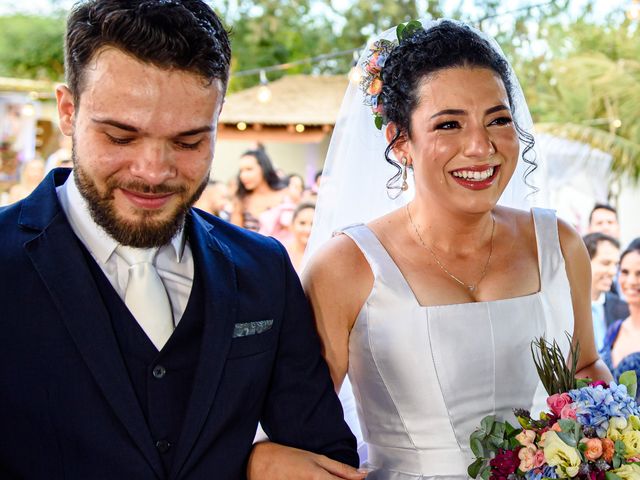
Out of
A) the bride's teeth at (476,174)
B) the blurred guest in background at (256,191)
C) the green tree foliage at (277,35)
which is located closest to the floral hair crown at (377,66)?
the bride's teeth at (476,174)

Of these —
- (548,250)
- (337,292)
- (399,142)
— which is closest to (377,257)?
(337,292)

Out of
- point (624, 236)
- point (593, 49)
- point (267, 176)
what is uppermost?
point (593, 49)

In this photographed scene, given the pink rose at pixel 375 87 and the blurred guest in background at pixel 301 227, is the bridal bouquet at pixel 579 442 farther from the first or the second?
the blurred guest in background at pixel 301 227

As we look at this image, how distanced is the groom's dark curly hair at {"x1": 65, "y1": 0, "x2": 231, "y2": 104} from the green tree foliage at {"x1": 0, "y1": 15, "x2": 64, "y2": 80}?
105ft

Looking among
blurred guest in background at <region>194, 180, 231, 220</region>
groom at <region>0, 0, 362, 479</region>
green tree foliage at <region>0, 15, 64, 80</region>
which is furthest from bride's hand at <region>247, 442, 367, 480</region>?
green tree foliage at <region>0, 15, 64, 80</region>

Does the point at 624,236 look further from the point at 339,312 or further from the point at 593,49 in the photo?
the point at 339,312

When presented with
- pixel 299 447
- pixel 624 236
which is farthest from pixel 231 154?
pixel 299 447

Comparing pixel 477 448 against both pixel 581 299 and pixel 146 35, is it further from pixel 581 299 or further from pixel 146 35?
pixel 146 35

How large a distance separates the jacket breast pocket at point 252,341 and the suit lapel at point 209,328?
0.03 meters

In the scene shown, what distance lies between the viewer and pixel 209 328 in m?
2.12

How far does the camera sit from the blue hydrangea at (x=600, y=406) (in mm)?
2252

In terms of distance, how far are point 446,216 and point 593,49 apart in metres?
23.0

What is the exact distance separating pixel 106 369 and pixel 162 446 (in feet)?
0.77

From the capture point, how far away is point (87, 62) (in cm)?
202
